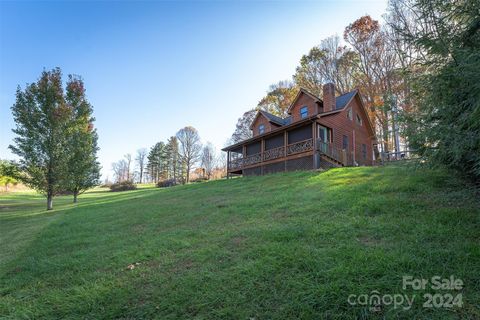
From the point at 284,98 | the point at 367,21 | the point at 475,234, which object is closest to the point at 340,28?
the point at 367,21

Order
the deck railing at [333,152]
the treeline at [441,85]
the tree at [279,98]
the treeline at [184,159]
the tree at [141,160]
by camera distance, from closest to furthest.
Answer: the treeline at [441,85] → the deck railing at [333,152] → the tree at [279,98] → the treeline at [184,159] → the tree at [141,160]

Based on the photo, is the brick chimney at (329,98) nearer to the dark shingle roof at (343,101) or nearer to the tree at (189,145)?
the dark shingle roof at (343,101)

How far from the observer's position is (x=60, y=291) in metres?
3.57

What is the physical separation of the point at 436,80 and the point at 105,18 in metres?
13.0

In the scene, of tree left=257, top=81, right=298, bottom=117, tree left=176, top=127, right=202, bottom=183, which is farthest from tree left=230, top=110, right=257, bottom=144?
tree left=176, top=127, right=202, bottom=183

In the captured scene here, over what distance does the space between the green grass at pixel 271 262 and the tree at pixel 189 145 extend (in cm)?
3988

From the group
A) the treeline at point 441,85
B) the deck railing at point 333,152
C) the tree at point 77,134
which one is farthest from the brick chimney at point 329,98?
the tree at point 77,134

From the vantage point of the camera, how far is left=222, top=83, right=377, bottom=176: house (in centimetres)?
1579

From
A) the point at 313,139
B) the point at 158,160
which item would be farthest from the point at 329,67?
the point at 158,160

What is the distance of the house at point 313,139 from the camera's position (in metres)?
15.8

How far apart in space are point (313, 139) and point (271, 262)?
12.7 meters

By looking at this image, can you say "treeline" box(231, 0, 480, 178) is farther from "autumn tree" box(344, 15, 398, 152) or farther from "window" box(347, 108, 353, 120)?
"autumn tree" box(344, 15, 398, 152)

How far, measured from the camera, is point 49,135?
15047 mm

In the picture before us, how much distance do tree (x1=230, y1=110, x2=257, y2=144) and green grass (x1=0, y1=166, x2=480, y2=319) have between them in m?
32.2
